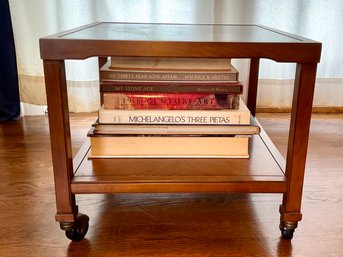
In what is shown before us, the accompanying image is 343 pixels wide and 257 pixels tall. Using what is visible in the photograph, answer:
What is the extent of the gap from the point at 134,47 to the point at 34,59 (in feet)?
3.65

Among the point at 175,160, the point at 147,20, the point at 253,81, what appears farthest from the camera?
the point at 147,20

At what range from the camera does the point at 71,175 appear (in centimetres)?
72

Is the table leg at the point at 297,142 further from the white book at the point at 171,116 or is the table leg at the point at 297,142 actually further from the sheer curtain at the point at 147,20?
the sheer curtain at the point at 147,20

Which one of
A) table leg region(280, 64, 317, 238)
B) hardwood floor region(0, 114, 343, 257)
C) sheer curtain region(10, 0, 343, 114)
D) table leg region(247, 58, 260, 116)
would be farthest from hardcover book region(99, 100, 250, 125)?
sheer curtain region(10, 0, 343, 114)

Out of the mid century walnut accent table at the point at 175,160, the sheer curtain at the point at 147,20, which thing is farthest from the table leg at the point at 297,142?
the sheer curtain at the point at 147,20

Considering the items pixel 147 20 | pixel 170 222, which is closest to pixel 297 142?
pixel 170 222

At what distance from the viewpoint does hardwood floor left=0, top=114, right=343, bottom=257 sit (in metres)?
0.75

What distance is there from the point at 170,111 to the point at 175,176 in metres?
0.13

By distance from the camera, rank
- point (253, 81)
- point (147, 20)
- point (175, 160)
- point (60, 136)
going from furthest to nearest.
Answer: point (147, 20), point (253, 81), point (175, 160), point (60, 136)

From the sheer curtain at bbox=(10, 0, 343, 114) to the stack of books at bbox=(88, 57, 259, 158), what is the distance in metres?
0.85

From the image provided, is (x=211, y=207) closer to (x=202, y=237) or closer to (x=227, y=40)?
(x=202, y=237)

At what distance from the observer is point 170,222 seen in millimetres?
839

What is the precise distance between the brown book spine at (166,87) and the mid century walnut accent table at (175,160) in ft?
0.29

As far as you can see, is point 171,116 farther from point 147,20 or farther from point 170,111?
point 147,20
